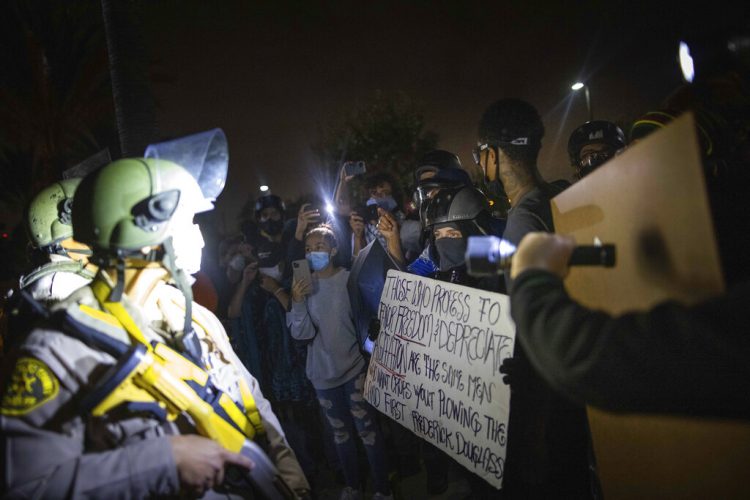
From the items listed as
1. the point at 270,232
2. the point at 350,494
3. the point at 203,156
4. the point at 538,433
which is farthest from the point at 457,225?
the point at 270,232

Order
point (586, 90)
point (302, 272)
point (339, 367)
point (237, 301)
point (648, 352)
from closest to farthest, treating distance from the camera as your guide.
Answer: point (648, 352) → point (339, 367) → point (302, 272) → point (237, 301) → point (586, 90)

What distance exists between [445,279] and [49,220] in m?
4.03

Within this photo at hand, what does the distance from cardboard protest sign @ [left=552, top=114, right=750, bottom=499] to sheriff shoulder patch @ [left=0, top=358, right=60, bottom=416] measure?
234cm

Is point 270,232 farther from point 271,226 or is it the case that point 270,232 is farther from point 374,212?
point 374,212

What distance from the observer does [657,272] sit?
4.33 feet

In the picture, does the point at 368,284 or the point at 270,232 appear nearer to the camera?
the point at 368,284

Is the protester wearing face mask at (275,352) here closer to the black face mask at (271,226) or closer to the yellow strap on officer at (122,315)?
the black face mask at (271,226)

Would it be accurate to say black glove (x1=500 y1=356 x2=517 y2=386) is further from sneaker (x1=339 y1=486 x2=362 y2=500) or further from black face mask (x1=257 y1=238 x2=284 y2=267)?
black face mask (x1=257 y1=238 x2=284 y2=267)

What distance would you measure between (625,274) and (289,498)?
6.76ft

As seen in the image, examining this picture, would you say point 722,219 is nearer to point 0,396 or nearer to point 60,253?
point 0,396

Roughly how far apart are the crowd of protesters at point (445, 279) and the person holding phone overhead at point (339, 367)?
0.05ft

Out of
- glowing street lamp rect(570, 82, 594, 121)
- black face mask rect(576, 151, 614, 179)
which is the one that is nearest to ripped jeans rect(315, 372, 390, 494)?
black face mask rect(576, 151, 614, 179)

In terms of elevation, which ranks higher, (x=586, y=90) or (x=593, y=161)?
(x=586, y=90)

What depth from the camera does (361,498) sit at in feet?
14.3
